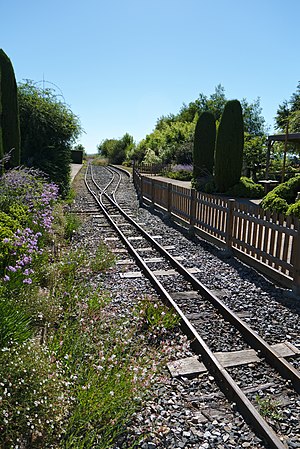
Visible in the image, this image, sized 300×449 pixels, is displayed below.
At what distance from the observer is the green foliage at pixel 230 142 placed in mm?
18531

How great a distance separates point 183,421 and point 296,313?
2783 millimetres

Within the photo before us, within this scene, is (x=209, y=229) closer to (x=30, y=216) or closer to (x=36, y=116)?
(x=30, y=216)

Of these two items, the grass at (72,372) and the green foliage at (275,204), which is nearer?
the grass at (72,372)

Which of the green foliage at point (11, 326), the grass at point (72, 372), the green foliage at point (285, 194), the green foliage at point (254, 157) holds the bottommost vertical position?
the grass at point (72, 372)

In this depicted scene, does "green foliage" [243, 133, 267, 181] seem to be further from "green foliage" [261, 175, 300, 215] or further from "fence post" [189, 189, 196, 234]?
"fence post" [189, 189, 196, 234]

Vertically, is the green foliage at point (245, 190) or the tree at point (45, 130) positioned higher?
the tree at point (45, 130)

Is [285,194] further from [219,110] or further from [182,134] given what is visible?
[219,110]

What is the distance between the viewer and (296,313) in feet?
16.9

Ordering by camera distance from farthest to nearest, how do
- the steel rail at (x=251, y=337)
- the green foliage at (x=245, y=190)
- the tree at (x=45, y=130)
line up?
the green foliage at (x=245, y=190) → the tree at (x=45, y=130) → the steel rail at (x=251, y=337)

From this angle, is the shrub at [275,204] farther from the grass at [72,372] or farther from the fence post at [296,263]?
the grass at [72,372]

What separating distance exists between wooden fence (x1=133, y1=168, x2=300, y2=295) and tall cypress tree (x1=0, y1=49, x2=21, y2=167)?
17.6 feet

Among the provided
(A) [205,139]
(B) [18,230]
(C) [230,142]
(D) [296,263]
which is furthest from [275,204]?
(A) [205,139]

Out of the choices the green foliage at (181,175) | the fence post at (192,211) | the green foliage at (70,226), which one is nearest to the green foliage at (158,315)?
the green foliage at (70,226)

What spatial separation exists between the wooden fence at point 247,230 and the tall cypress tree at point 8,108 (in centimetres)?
537
